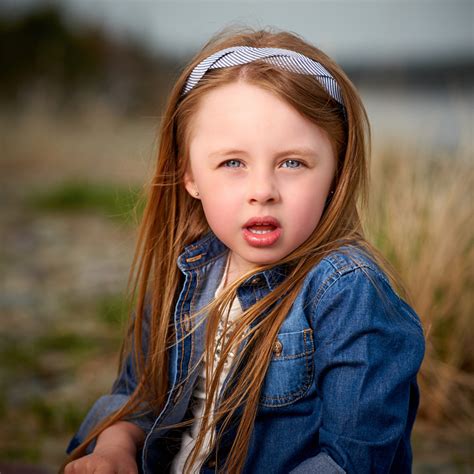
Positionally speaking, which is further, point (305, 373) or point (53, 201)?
point (53, 201)

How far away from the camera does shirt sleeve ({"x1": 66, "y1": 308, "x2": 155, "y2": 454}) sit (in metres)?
1.93

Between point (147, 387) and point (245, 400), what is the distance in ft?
1.22

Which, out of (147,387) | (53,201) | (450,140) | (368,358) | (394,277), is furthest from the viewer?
(53,201)

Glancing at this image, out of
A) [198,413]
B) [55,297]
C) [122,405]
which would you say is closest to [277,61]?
[198,413]

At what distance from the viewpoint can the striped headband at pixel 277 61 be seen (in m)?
1.63

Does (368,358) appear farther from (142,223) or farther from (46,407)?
(46,407)

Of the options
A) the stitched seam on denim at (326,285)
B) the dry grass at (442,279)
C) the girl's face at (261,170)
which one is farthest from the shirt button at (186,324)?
the dry grass at (442,279)

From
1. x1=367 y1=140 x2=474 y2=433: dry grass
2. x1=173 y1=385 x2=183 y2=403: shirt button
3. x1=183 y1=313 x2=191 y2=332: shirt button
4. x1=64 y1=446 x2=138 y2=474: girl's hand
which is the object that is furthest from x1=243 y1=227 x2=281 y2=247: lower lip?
x1=367 y1=140 x2=474 y2=433: dry grass

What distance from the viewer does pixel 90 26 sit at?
1105 centimetres

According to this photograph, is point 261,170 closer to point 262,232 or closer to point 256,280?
point 262,232

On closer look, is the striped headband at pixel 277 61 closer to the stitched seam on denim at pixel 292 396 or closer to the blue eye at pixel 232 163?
the blue eye at pixel 232 163

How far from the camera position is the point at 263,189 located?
155 cm

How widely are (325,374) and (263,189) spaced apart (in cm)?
42

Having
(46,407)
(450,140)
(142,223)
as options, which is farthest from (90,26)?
(142,223)
